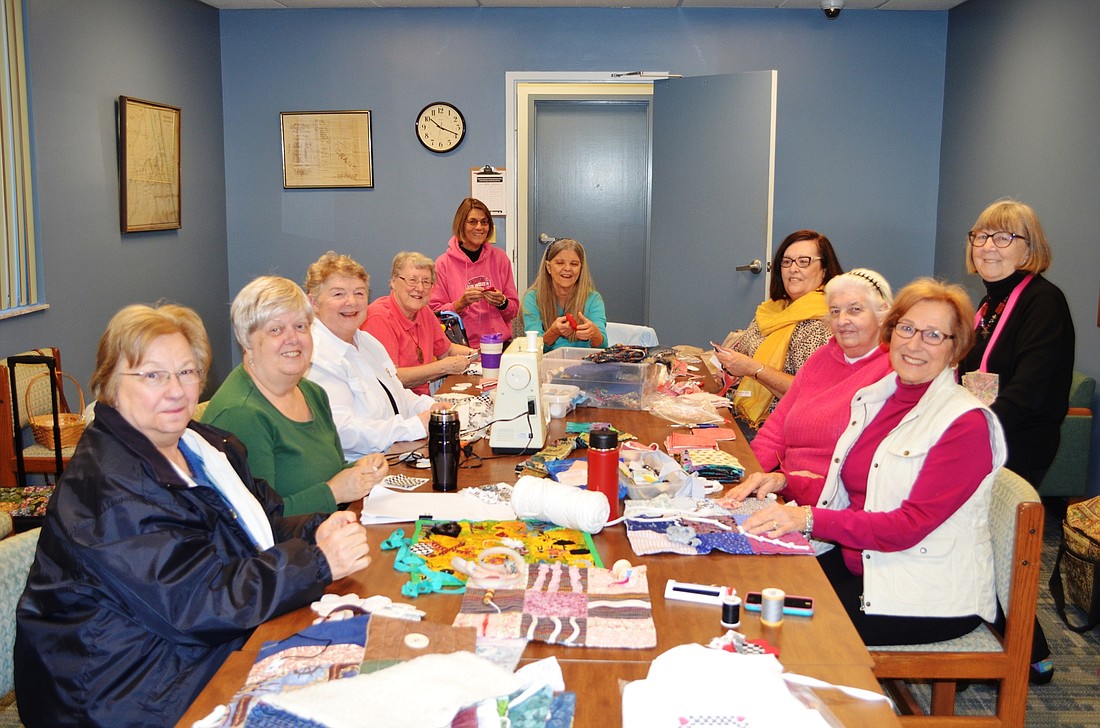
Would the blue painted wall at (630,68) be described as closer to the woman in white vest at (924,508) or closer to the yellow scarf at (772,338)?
the yellow scarf at (772,338)

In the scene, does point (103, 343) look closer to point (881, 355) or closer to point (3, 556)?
point (3, 556)

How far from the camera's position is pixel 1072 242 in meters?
4.64

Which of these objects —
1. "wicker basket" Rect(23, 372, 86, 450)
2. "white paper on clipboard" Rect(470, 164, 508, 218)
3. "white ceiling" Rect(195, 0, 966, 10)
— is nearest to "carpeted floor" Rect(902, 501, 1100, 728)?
"wicker basket" Rect(23, 372, 86, 450)

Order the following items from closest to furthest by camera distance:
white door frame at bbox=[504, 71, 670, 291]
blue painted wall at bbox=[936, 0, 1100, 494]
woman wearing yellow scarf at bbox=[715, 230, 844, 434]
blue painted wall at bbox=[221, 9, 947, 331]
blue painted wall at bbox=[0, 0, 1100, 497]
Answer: woman wearing yellow scarf at bbox=[715, 230, 844, 434], blue painted wall at bbox=[936, 0, 1100, 494], blue painted wall at bbox=[0, 0, 1100, 497], blue painted wall at bbox=[221, 9, 947, 331], white door frame at bbox=[504, 71, 670, 291]

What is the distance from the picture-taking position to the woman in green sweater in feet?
7.16

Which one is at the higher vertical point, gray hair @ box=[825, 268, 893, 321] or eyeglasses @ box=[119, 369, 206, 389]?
gray hair @ box=[825, 268, 893, 321]

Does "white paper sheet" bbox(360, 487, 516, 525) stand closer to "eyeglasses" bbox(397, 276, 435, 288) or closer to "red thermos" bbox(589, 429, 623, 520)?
"red thermos" bbox(589, 429, 623, 520)

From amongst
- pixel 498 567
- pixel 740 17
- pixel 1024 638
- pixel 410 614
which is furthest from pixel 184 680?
pixel 740 17

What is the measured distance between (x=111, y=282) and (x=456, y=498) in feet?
12.3

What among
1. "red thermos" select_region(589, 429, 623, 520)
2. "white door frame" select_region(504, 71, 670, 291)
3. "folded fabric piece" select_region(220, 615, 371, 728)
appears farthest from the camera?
"white door frame" select_region(504, 71, 670, 291)

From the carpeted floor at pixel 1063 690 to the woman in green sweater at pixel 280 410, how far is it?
196cm

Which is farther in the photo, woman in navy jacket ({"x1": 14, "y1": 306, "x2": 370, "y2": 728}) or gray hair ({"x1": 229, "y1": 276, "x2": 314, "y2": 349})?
gray hair ({"x1": 229, "y1": 276, "x2": 314, "y2": 349})

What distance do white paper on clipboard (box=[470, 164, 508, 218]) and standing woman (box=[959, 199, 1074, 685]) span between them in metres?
3.71

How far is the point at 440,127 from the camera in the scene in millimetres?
6547
